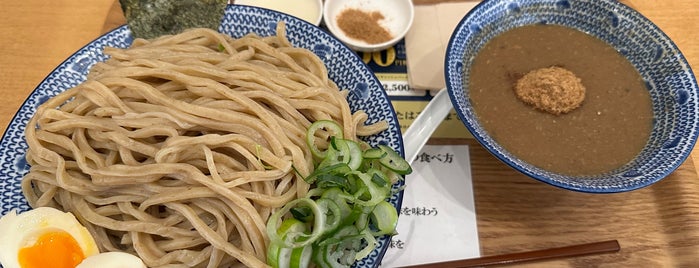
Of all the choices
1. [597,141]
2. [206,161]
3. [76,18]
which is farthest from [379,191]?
[76,18]

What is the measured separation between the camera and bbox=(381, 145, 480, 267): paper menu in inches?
79.0

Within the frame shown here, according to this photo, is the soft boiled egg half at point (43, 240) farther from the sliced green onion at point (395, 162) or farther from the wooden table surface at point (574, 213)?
the sliced green onion at point (395, 162)

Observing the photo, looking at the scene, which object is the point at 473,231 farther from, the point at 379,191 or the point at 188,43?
the point at 188,43

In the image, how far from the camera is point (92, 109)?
6.00 feet

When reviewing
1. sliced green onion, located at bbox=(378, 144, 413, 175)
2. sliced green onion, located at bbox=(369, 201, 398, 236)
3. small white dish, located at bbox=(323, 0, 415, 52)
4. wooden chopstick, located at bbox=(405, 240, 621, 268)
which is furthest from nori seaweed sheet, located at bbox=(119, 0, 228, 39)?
wooden chopstick, located at bbox=(405, 240, 621, 268)

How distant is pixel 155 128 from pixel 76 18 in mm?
1332

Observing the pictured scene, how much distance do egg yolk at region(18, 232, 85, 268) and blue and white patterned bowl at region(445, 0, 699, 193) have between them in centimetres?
146

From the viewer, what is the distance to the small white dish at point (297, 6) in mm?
2654

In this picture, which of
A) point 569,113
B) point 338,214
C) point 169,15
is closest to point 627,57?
point 569,113

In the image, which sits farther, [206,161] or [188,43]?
[188,43]

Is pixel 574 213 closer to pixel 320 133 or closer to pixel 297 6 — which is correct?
pixel 320 133

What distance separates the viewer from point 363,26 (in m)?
2.61

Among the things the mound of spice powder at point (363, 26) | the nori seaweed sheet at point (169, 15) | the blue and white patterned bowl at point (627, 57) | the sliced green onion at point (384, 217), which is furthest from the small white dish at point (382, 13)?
the sliced green onion at point (384, 217)

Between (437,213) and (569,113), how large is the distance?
716 mm
